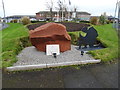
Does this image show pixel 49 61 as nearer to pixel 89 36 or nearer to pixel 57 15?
pixel 89 36

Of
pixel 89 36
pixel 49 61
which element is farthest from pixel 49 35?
pixel 89 36

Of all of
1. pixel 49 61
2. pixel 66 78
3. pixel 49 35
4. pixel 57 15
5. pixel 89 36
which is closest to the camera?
pixel 66 78

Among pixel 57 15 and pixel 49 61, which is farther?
pixel 57 15

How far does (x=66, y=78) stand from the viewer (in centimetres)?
381

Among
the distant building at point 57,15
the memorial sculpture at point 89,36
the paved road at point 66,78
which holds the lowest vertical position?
the paved road at point 66,78

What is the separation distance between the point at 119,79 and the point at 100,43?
14.4 feet

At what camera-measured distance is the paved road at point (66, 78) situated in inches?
136

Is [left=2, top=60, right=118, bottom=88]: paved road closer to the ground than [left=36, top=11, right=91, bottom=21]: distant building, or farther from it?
closer to the ground

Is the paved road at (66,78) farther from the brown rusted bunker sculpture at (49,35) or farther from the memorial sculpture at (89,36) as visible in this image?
the memorial sculpture at (89,36)

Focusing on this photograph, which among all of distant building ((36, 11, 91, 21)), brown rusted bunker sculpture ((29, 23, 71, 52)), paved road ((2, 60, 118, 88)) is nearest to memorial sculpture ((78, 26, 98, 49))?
brown rusted bunker sculpture ((29, 23, 71, 52))

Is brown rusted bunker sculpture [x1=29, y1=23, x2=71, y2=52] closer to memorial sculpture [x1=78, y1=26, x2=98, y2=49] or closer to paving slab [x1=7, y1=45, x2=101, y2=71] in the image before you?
paving slab [x1=7, y1=45, x2=101, y2=71]

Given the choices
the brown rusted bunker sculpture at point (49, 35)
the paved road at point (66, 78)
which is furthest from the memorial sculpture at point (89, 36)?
the paved road at point (66, 78)

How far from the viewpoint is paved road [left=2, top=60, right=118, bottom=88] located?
346 centimetres

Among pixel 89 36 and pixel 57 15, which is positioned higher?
pixel 57 15
